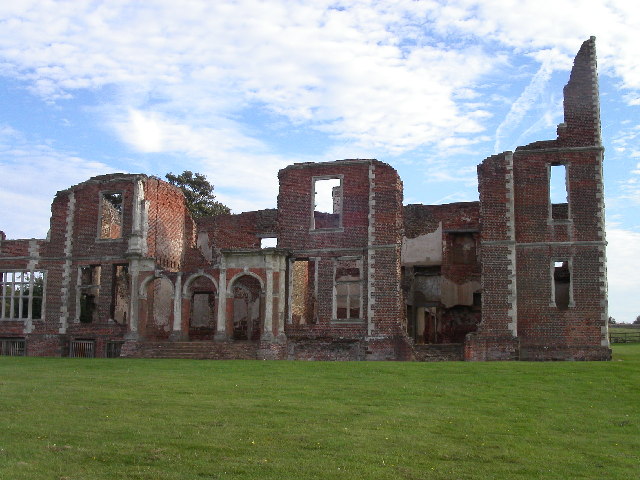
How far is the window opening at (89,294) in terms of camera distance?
33.2 meters

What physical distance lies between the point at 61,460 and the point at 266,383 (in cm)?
801

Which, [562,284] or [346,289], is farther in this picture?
[346,289]

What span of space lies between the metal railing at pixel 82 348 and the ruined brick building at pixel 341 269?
10 cm

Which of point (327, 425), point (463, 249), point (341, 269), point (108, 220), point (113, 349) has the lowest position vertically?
point (327, 425)

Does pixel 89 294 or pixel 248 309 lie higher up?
pixel 89 294

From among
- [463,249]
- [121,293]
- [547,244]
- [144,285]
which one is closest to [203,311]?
[121,293]

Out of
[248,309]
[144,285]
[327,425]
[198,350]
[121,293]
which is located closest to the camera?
[327,425]

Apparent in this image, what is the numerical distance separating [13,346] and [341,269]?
49.9 ft

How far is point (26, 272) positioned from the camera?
3400cm

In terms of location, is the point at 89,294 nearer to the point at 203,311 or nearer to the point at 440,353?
the point at 203,311

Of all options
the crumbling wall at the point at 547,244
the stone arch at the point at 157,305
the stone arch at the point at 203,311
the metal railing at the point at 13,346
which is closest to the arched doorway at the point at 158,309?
the stone arch at the point at 157,305

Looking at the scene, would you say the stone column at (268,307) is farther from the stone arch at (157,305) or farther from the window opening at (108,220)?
the window opening at (108,220)

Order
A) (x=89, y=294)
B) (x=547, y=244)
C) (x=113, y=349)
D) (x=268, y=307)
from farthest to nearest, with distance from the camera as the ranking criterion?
(x=89, y=294) → (x=113, y=349) → (x=268, y=307) → (x=547, y=244)

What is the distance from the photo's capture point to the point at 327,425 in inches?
467
